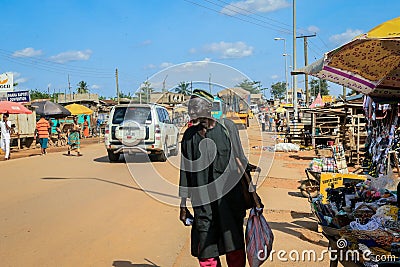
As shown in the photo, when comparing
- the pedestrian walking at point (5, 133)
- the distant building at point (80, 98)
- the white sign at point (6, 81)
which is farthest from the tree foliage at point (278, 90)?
the pedestrian walking at point (5, 133)

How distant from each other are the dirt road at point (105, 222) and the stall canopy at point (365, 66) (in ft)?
7.33

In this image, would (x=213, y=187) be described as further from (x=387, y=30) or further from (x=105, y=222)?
(x=105, y=222)

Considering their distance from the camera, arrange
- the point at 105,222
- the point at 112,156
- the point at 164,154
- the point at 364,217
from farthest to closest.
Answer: the point at 112,156 < the point at 164,154 < the point at 105,222 < the point at 364,217

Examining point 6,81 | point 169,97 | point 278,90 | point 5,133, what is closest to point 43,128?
point 5,133

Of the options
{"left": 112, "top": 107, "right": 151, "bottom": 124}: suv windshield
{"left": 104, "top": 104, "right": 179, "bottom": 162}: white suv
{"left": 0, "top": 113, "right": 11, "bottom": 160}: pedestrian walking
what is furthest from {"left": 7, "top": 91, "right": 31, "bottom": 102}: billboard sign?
{"left": 112, "top": 107, "right": 151, "bottom": 124}: suv windshield

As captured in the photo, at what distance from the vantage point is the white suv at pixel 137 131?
45.9ft

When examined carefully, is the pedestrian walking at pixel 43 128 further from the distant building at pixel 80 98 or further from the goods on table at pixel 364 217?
the distant building at pixel 80 98

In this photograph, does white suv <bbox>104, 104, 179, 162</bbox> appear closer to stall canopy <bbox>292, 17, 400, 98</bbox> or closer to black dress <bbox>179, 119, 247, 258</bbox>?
stall canopy <bbox>292, 17, 400, 98</bbox>

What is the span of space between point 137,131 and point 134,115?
0.55 m

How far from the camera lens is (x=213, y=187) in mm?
3777

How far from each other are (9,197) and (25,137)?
51.0 feet

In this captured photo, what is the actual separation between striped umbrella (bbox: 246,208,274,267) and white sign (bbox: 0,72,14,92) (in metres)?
26.2

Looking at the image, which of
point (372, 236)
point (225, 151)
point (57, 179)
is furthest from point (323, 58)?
→ point (57, 179)

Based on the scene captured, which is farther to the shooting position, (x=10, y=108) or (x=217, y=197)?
(x=10, y=108)
